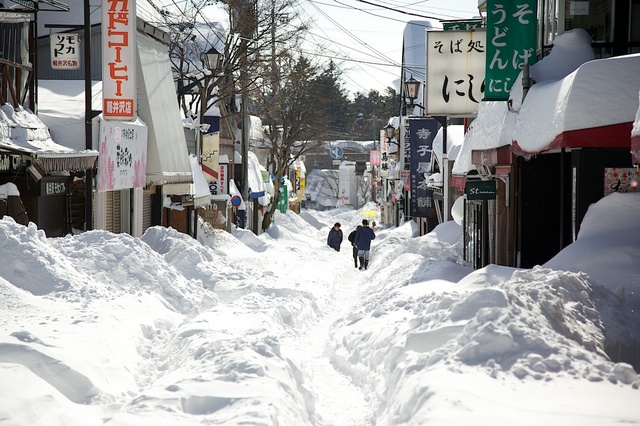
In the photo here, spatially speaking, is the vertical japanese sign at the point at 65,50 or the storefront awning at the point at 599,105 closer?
the storefront awning at the point at 599,105

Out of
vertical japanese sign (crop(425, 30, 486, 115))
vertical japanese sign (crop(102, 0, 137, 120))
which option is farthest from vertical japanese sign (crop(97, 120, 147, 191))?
vertical japanese sign (crop(425, 30, 486, 115))

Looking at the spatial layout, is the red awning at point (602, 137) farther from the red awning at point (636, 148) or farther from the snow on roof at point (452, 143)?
the snow on roof at point (452, 143)

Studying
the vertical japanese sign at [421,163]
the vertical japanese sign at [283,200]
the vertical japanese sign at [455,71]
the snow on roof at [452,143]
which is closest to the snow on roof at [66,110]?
the vertical japanese sign at [455,71]

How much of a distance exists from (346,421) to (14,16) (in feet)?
39.5

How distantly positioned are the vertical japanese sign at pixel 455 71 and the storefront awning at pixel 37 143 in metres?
8.00

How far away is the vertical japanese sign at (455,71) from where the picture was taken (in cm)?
1916

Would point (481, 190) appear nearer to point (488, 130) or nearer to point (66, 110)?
point (488, 130)

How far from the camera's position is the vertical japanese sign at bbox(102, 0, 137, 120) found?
18.6 meters

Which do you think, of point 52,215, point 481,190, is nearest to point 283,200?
point 52,215

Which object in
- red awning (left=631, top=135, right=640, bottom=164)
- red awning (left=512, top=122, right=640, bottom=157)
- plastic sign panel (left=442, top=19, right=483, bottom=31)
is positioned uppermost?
plastic sign panel (left=442, top=19, right=483, bottom=31)

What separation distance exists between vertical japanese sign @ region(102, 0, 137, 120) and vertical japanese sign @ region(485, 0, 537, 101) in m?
8.64

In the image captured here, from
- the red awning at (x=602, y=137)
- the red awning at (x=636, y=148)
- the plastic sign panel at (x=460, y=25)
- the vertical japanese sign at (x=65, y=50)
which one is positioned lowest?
the red awning at (x=636, y=148)

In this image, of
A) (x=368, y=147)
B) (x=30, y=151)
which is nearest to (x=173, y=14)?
(x=30, y=151)

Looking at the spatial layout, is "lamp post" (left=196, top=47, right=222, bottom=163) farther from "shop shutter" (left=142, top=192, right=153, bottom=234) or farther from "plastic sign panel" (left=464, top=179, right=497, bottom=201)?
"plastic sign panel" (left=464, top=179, right=497, bottom=201)
